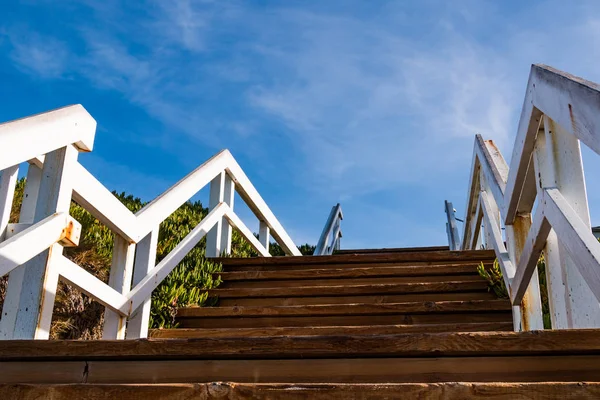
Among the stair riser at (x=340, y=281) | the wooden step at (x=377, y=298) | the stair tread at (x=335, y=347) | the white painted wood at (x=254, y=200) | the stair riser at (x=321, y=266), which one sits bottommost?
the stair tread at (x=335, y=347)

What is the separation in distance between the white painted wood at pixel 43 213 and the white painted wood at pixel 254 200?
2598 millimetres

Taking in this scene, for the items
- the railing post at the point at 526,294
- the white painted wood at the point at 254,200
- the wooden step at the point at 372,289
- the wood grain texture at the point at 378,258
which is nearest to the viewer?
the railing post at the point at 526,294

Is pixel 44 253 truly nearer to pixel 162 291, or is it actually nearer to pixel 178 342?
pixel 178 342

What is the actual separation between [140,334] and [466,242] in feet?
14.6

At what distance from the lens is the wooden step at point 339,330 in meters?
2.83

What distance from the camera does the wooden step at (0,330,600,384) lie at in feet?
Result: 5.06

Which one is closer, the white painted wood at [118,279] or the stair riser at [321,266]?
the white painted wood at [118,279]

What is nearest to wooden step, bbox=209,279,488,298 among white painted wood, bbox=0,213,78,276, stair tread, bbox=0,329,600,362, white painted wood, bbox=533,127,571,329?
white painted wood, bbox=533,127,571,329

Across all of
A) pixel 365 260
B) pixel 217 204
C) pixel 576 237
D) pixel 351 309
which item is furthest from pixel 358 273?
pixel 576 237

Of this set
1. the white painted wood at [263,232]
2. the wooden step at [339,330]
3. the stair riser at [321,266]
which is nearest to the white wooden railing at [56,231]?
the wooden step at [339,330]

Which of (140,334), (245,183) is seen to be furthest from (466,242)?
(140,334)

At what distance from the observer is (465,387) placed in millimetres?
1403

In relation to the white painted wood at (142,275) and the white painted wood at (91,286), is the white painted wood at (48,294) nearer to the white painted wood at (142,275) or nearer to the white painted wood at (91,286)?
the white painted wood at (91,286)

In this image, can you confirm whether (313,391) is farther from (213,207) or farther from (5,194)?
(213,207)
